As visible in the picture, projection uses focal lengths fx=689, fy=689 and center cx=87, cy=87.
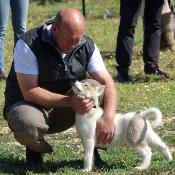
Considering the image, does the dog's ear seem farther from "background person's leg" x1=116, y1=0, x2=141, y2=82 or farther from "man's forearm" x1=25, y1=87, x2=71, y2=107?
"background person's leg" x1=116, y1=0, x2=141, y2=82

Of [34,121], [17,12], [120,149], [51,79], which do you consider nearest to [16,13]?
[17,12]

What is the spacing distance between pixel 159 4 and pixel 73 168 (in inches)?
173

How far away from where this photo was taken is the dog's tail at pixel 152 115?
18.5ft

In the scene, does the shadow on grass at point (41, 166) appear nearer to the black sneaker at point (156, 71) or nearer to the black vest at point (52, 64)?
the black vest at point (52, 64)

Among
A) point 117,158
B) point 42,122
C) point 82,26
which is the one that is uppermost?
point 82,26

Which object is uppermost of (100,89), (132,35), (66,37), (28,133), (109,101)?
(66,37)

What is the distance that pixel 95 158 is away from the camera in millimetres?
5836

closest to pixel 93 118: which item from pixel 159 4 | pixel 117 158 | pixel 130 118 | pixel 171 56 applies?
pixel 130 118

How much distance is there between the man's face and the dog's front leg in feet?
2.52

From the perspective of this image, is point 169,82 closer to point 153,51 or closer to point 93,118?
point 153,51

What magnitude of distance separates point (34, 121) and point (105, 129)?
0.58 m

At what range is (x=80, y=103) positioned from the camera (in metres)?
5.39

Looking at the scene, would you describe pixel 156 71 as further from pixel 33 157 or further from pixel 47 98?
pixel 47 98

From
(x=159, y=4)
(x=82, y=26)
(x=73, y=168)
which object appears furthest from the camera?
(x=159, y=4)
